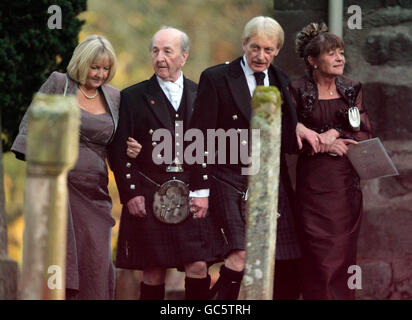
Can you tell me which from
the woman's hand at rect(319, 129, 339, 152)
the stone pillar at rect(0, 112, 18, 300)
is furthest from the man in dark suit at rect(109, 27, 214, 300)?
the stone pillar at rect(0, 112, 18, 300)

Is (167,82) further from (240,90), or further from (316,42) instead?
(316,42)

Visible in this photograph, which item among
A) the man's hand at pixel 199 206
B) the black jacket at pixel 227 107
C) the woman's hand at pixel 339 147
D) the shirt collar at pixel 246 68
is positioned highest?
the shirt collar at pixel 246 68

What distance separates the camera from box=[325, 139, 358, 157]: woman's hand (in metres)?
→ 6.43

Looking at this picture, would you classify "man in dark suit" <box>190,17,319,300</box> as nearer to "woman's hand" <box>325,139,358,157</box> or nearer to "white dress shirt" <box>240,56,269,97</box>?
"white dress shirt" <box>240,56,269,97</box>

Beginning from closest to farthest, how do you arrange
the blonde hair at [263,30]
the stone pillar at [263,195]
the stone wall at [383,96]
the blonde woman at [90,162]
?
the stone pillar at [263,195]
the blonde hair at [263,30]
the blonde woman at [90,162]
the stone wall at [383,96]

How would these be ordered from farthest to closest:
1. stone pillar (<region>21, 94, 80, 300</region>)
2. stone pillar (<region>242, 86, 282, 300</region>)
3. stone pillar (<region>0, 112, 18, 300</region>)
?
1. stone pillar (<region>0, 112, 18, 300</region>)
2. stone pillar (<region>242, 86, 282, 300</region>)
3. stone pillar (<region>21, 94, 80, 300</region>)

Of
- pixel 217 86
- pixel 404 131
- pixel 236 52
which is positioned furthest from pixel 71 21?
pixel 236 52

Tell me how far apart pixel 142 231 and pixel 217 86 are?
108 cm

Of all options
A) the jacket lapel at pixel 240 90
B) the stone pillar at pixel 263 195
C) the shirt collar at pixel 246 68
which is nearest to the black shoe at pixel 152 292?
the jacket lapel at pixel 240 90

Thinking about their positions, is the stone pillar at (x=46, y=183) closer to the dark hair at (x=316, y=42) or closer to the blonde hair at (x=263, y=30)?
the blonde hair at (x=263, y=30)

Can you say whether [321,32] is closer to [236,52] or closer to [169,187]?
[169,187]

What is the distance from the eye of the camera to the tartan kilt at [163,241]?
652cm

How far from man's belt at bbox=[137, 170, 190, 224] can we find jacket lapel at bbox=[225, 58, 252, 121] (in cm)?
64

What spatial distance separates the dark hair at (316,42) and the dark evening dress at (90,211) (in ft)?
4.35
